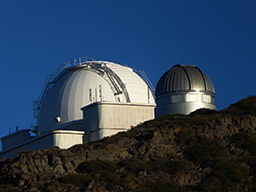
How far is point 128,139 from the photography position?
36.1 metres

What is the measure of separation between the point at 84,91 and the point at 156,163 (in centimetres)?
1564

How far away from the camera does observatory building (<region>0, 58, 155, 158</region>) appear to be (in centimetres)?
4453

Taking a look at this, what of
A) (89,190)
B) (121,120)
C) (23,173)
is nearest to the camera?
(89,190)

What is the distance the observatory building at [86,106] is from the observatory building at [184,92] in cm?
120

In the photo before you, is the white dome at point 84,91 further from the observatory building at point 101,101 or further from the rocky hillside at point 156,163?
the rocky hillside at point 156,163

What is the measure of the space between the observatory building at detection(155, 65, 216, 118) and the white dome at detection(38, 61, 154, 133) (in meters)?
3.43

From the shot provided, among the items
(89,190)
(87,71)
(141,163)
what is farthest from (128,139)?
A: (87,71)

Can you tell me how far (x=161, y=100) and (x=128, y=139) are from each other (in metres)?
10.5

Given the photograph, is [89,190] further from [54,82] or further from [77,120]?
[54,82]

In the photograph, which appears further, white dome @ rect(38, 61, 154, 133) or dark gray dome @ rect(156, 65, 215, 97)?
white dome @ rect(38, 61, 154, 133)

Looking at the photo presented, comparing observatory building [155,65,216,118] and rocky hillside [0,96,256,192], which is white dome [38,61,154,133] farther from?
rocky hillside [0,96,256,192]

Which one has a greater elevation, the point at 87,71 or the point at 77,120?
the point at 87,71

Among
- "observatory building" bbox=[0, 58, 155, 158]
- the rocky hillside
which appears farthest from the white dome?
the rocky hillside

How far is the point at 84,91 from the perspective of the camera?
4812cm
